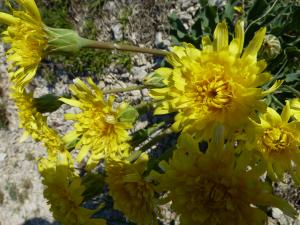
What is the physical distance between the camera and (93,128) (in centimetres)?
293

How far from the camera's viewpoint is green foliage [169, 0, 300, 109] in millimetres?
3268

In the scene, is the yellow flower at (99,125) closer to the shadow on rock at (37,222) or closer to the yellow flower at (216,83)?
the yellow flower at (216,83)

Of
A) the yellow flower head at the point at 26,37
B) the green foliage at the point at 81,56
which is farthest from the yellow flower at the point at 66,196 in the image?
the green foliage at the point at 81,56

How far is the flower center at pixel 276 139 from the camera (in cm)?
258

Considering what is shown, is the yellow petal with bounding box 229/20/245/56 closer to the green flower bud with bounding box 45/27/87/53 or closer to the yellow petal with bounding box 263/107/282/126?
the yellow petal with bounding box 263/107/282/126

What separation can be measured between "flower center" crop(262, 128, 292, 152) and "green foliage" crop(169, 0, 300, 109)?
53cm

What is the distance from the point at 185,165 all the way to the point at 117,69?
2.51 m

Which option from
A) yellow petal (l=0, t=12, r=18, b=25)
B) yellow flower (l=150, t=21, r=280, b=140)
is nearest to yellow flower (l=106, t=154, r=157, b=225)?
yellow flower (l=150, t=21, r=280, b=140)

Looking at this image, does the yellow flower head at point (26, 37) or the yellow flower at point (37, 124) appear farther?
the yellow flower at point (37, 124)

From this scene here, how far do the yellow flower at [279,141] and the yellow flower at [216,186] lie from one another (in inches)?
11.3

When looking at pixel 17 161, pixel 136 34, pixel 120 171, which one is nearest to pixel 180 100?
pixel 120 171

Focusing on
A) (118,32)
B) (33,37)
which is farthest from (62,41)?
(118,32)

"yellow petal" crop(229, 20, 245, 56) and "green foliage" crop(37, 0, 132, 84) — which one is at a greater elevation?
"yellow petal" crop(229, 20, 245, 56)

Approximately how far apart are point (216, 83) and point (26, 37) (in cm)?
136
